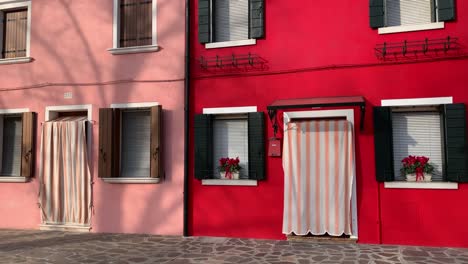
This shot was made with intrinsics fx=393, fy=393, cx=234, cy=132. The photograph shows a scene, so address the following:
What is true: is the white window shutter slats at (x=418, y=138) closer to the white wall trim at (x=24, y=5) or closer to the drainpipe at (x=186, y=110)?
the drainpipe at (x=186, y=110)

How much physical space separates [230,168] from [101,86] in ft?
11.9

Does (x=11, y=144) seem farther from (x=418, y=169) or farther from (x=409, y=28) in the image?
(x=409, y=28)

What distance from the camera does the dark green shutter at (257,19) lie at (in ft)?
26.8

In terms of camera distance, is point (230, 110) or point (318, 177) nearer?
point (318, 177)

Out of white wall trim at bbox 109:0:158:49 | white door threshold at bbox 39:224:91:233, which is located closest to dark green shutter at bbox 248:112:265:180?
white wall trim at bbox 109:0:158:49

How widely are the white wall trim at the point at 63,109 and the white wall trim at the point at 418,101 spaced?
6.41 meters

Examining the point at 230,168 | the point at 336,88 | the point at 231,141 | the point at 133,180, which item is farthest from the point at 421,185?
the point at 133,180

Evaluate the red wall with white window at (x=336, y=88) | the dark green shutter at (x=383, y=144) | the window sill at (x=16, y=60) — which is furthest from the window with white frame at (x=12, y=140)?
the dark green shutter at (x=383, y=144)

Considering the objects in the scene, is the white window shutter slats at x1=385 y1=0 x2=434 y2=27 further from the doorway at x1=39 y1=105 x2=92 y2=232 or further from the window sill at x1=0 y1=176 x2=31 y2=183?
the window sill at x1=0 y1=176 x2=31 y2=183

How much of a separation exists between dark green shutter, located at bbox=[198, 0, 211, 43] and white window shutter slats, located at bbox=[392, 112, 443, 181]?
4215mm

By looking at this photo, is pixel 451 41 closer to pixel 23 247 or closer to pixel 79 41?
pixel 79 41

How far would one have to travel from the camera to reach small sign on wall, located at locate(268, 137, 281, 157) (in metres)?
7.99

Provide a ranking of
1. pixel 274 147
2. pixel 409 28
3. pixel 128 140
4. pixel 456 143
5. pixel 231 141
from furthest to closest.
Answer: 1. pixel 128 140
2. pixel 231 141
3. pixel 274 147
4. pixel 409 28
5. pixel 456 143

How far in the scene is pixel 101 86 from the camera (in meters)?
9.14
